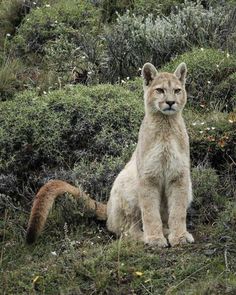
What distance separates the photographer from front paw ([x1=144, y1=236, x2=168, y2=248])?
22.6 ft

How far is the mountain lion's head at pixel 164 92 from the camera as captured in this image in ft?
23.3

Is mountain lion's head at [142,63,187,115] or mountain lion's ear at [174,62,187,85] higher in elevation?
mountain lion's ear at [174,62,187,85]

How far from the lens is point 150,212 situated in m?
7.00

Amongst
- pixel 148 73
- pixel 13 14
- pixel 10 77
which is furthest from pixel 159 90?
pixel 13 14

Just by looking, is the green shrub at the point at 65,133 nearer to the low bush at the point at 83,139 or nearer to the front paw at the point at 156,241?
the low bush at the point at 83,139

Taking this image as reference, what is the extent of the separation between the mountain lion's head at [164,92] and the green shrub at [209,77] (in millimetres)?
2662

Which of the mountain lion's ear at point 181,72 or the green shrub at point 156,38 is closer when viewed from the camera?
the mountain lion's ear at point 181,72

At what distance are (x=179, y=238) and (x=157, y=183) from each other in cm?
55

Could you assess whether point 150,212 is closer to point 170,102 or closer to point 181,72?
point 170,102

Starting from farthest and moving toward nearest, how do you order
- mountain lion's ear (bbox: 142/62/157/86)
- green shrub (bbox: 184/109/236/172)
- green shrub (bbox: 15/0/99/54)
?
green shrub (bbox: 15/0/99/54) < green shrub (bbox: 184/109/236/172) < mountain lion's ear (bbox: 142/62/157/86)

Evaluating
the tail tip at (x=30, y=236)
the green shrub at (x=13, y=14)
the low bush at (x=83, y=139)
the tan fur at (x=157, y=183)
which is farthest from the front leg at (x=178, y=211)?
the green shrub at (x=13, y=14)

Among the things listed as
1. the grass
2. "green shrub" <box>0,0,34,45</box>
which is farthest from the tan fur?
"green shrub" <box>0,0,34,45</box>

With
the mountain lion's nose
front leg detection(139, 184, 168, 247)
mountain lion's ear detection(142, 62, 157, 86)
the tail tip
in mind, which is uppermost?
mountain lion's ear detection(142, 62, 157, 86)

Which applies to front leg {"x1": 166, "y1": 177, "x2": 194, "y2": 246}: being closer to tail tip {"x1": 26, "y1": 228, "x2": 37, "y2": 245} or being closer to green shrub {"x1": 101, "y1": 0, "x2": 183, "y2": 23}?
tail tip {"x1": 26, "y1": 228, "x2": 37, "y2": 245}
